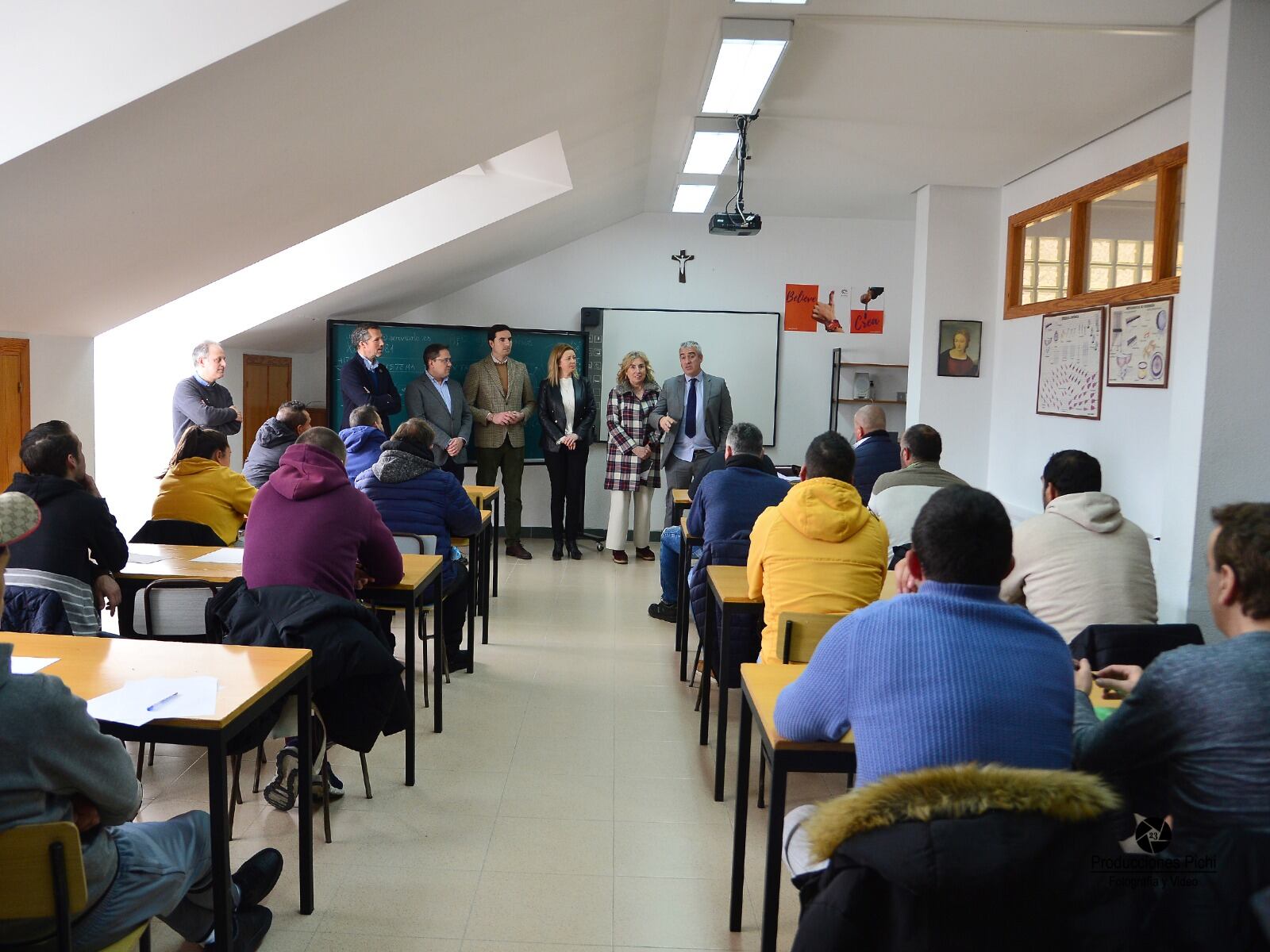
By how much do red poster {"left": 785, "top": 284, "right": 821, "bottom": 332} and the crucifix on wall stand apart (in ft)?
2.94

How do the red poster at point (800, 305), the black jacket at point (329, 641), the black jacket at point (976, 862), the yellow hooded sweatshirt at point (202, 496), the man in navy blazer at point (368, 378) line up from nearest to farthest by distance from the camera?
the black jacket at point (976, 862)
the black jacket at point (329, 641)
the yellow hooded sweatshirt at point (202, 496)
the man in navy blazer at point (368, 378)
the red poster at point (800, 305)

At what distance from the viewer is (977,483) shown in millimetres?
7094

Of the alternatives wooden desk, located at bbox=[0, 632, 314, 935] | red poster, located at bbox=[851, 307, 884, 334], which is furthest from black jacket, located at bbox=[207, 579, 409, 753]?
red poster, located at bbox=[851, 307, 884, 334]

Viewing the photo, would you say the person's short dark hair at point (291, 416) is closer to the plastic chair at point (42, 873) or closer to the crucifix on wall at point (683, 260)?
the plastic chair at point (42, 873)

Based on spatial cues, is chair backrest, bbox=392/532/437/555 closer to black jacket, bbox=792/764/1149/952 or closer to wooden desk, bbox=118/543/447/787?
wooden desk, bbox=118/543/447/787

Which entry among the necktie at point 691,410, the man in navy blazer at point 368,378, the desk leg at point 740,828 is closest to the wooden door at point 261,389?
the man in navy blazer at point 368,378

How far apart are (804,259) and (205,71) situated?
6.64 m

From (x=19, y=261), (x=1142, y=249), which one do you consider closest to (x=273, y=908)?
(x=19, y=261)

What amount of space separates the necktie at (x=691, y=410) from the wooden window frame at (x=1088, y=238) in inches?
93.0

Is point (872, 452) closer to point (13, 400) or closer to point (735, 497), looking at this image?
point (735, 497)

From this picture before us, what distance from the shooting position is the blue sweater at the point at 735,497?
4.32 meters

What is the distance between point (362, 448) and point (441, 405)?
287cm

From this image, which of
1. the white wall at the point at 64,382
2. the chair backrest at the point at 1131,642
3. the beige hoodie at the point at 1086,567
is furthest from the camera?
the white wall at the point at 64,382

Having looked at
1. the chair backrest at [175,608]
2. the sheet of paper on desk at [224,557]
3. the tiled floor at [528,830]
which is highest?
the sheet of paper on desk at [224,557]
